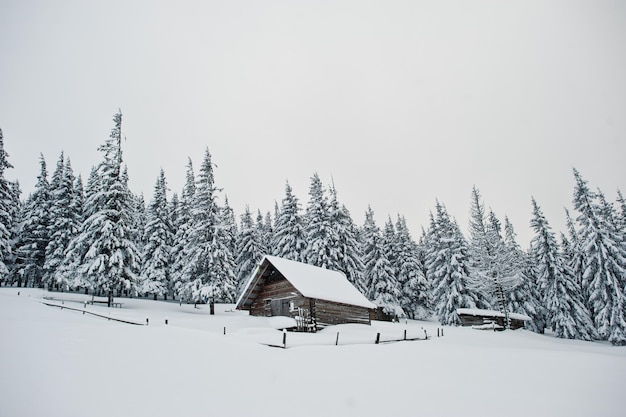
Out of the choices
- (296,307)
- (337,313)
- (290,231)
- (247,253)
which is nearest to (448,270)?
(337,313)

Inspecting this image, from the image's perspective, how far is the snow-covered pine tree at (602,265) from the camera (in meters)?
34.9

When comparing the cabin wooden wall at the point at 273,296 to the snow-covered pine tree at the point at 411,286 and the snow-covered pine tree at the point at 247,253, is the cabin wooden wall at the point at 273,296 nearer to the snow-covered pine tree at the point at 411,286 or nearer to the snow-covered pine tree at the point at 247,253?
the snow-covered pine tree at the point at 247,253

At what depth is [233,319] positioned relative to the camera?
31359 mm

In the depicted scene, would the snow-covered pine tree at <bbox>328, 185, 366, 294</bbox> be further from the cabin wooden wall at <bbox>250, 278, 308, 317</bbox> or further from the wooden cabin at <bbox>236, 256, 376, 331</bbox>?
the cabin wooden wall at <bbox>250, 278, 308, 317</bbox>

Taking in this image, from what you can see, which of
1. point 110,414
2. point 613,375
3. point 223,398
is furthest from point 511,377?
point 110,414

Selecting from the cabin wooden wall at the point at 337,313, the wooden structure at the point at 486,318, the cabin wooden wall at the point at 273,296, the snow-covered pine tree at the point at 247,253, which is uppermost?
the snow-covered pine tree at the point at 247,253

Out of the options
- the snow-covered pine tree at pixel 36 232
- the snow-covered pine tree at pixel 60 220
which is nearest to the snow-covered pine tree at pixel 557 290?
the snow-covered pine tree at pixel 60 220

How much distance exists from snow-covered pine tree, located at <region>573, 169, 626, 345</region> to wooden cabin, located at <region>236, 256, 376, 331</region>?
23728 mm

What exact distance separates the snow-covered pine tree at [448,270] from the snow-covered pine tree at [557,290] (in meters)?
8.15

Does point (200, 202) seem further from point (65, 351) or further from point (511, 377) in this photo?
point (511, 377)

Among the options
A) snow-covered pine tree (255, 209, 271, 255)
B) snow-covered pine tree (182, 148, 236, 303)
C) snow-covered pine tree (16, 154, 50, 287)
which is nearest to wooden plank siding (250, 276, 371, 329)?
snow-covered pine tree (182, 148, 236, 303)

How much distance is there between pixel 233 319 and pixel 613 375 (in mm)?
25912

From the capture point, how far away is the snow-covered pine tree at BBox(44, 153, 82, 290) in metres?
40.8

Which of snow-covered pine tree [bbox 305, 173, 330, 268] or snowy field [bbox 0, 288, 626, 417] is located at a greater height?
snow-covered pine tree [bbox 305, 173, 330, 268]
